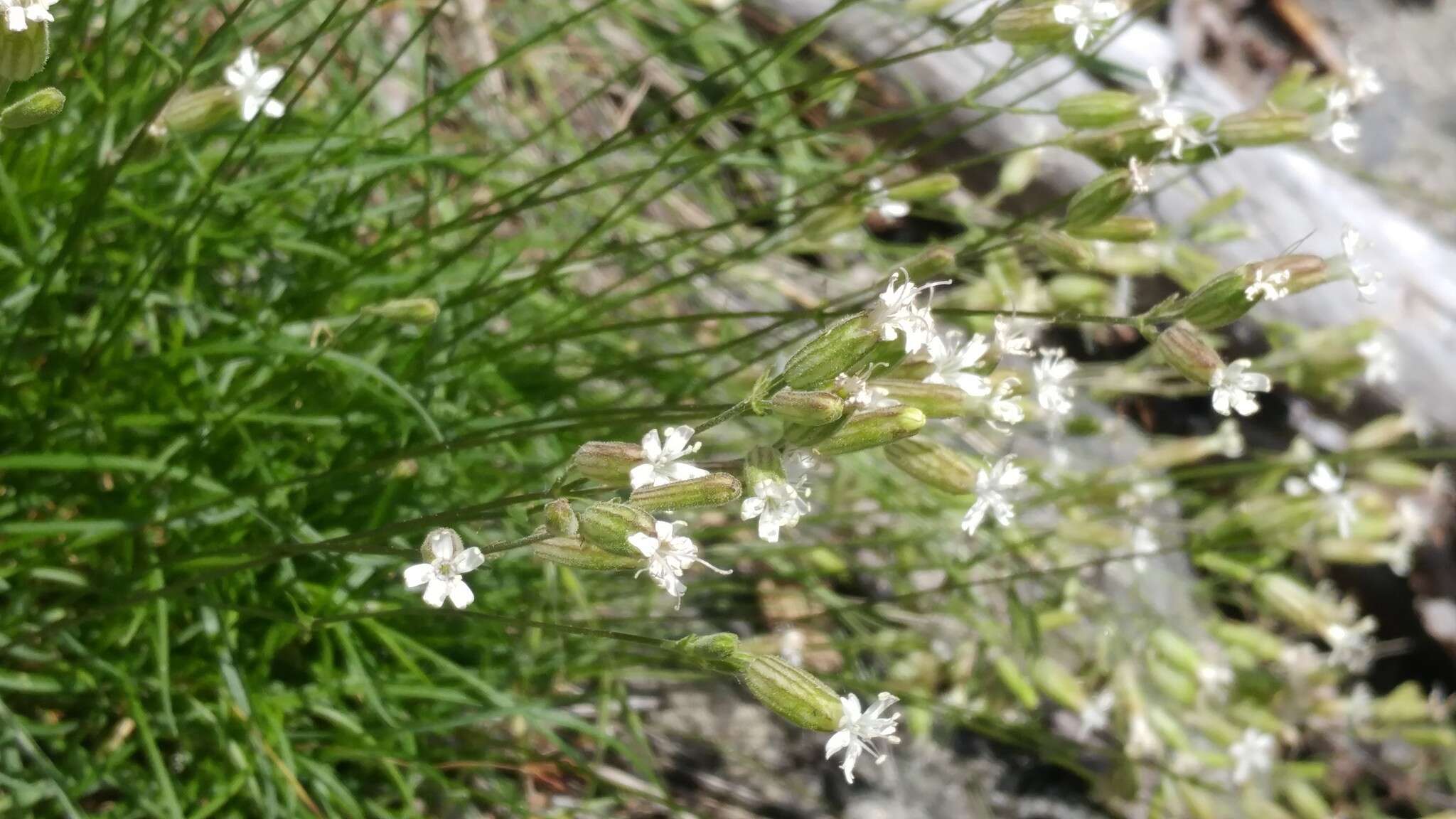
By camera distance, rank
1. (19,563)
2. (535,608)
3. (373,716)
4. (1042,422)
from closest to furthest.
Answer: (19,563)
(373,716)
(535,608)
(1042,422)

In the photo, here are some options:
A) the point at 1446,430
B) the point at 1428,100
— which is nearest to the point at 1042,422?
the point at 1446,430

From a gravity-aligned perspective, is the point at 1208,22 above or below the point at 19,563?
above

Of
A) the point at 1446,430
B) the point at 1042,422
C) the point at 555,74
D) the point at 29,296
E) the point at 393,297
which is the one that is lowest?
the point at 29,296

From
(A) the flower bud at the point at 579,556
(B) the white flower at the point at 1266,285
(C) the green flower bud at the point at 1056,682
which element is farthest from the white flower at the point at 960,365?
(C) the green flower bud at the point at 1056,682

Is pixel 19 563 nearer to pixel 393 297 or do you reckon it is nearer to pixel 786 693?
pixel 393 297

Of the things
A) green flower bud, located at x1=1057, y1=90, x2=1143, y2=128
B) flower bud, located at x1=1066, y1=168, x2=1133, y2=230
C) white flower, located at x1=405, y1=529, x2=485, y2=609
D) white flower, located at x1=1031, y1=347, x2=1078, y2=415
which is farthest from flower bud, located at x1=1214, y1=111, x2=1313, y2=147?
white flower, located at x1=405, y1=529, x2=485, y2=609

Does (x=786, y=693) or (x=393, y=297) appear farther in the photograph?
(x=393, y=297)

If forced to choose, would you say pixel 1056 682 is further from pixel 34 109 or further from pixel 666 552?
pixel 34 109

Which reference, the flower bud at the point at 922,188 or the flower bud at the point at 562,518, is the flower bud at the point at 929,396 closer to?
the flower bud at the point at 562,518
